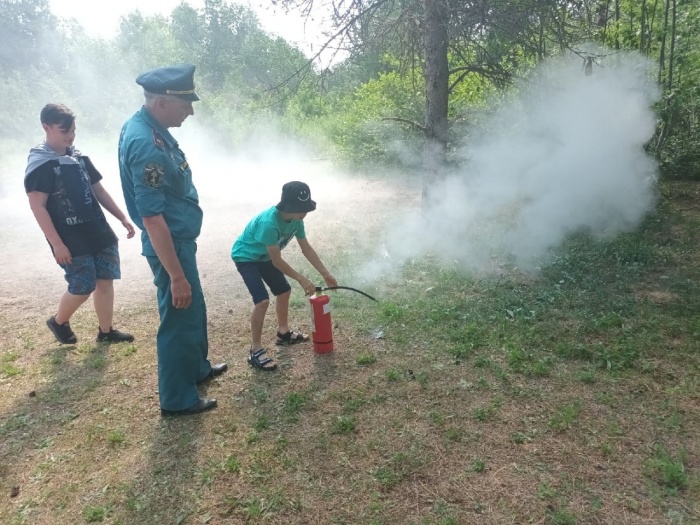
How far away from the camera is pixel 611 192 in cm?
684

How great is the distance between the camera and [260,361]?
12.6ft

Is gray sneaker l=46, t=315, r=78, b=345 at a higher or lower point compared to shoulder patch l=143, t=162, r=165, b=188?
lower

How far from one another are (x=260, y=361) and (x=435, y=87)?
4692mm

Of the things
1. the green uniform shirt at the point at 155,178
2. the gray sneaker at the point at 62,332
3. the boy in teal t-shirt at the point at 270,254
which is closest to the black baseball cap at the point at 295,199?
the boy in teal t-shirt at the point at 270,254

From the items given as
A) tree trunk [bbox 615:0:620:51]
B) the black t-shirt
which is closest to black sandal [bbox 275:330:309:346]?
the black t-shirt

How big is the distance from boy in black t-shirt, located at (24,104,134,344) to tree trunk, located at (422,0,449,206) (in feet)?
14.4

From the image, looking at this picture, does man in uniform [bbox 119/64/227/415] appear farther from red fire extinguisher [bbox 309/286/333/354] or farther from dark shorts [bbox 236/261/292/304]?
red fire extinguisher [bbox 309/286/333/354]

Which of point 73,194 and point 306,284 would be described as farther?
point 73,194

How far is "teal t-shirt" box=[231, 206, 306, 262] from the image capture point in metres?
3.61

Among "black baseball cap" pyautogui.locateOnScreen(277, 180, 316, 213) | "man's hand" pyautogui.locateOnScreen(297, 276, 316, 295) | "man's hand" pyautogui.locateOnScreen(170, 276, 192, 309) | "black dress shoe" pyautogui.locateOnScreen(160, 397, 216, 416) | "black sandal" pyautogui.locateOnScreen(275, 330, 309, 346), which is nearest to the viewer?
"man's hand" pyautogui.locateOnScreen(170, 276, 192, 309)

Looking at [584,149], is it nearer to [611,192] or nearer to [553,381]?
[611,192]

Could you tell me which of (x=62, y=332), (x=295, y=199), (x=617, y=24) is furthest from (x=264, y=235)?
(x=617, y=24)

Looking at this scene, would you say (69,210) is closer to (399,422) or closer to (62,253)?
(62,253)

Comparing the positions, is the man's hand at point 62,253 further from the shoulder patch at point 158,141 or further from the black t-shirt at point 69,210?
the shoulder patch at point 158,141
